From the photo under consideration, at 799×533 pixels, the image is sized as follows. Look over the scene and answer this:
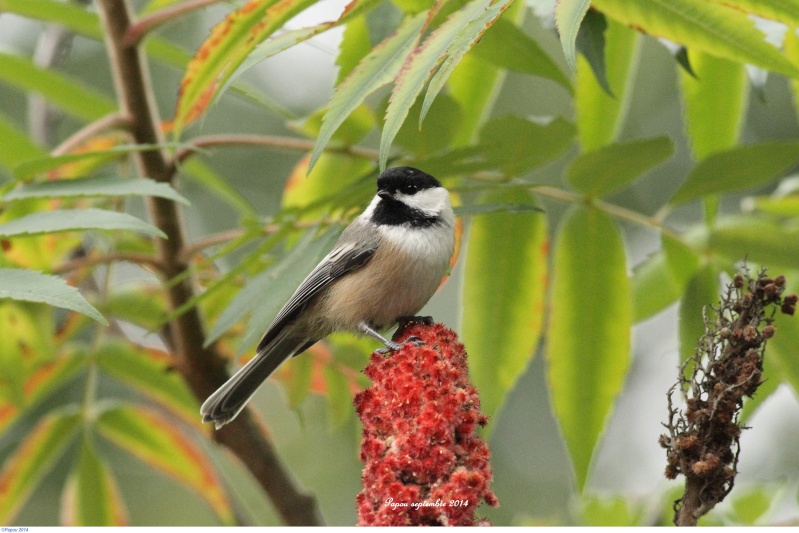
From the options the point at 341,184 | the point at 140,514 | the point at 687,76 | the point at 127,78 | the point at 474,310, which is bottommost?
the point at 140,514

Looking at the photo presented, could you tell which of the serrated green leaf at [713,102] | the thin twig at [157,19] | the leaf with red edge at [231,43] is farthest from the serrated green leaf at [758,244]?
the thin twig at [157,19]

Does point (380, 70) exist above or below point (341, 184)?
above

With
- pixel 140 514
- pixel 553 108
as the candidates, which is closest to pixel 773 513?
pixel 140 514

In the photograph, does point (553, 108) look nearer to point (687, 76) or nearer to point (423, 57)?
point (687, 76)

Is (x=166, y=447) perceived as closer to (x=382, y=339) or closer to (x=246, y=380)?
(x=246, y=380)

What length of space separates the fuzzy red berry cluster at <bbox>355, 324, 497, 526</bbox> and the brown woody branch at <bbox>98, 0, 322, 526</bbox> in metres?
1.15

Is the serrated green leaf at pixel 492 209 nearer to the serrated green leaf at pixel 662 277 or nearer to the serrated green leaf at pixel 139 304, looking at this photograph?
the serrated green leaf at pixel 662 277

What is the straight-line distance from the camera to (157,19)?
2666mm

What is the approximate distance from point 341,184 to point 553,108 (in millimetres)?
4797

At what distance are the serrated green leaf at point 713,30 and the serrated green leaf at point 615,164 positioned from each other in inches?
18.4

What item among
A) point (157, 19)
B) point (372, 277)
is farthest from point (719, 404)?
point (157, 19)

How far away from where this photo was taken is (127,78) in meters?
2.82

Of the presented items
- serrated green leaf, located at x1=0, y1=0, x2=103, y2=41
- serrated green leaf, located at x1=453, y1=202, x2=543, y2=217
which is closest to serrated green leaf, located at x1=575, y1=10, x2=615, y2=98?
serrated green leaf, located at x1=453, y1=202, x2=543, y2=217

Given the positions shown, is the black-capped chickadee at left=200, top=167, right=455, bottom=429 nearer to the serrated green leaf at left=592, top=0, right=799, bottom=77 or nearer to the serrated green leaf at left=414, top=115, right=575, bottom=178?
the serrated green leaf at left=414, top=115, right=575, bottom=178
